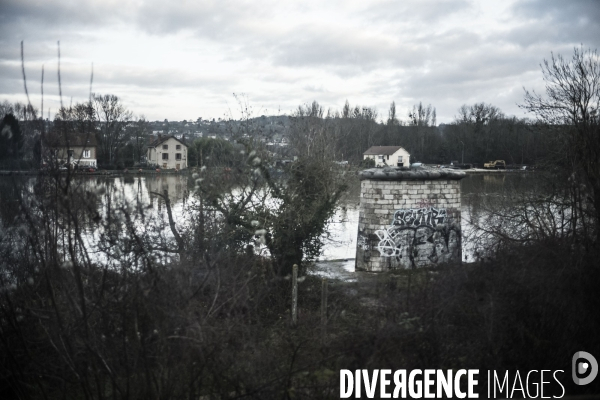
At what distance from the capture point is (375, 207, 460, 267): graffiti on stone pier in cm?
1714

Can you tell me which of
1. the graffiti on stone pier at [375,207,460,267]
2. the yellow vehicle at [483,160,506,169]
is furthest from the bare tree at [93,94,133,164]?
the yellow vehicle at [483,160,506,169]

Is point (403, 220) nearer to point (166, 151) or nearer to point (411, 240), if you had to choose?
point (411, 240)

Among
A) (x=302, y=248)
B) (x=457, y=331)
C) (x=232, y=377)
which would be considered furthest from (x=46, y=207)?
(x=302, y=248)

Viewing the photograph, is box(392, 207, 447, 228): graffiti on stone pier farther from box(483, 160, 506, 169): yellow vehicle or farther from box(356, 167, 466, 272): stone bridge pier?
box(483, 160, 506, 169): yellow vehicle

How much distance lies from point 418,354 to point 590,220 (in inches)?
262

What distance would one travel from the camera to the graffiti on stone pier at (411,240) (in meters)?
17.1

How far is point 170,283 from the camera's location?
6125mm

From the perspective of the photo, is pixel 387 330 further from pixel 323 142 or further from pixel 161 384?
pixel 323 142

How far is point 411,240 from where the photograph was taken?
1722 cm

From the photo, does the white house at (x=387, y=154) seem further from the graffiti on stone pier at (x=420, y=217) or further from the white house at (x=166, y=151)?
the graffiti on stone pier at (x=420, y=217)

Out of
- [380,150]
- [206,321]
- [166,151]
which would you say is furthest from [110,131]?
[380,150]

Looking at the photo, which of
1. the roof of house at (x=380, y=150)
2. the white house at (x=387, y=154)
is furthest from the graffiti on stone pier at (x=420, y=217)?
the roof of house at (x=380, y=150)

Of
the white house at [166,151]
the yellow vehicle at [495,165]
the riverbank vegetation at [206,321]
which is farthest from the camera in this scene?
the yellow vehicle at [495,165]

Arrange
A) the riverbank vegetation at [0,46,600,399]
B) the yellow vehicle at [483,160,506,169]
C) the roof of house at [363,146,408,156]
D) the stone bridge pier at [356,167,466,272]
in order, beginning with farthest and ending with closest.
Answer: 1. the yellow vehicle at [483,160,506,169]
2. the roof of house at [363,146,408,156]
3. the stone bridge pier at [356,167,466,272]
4. the riverbank vegetation at [0,46,600,399]
